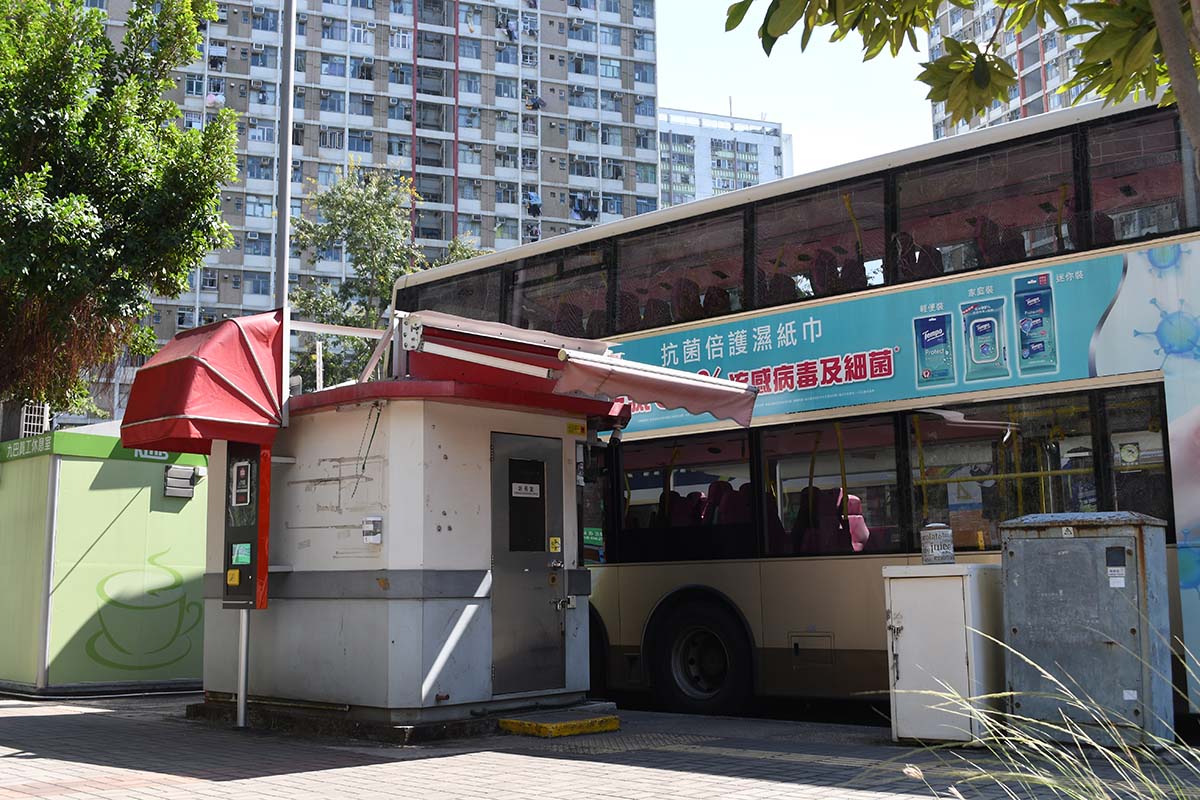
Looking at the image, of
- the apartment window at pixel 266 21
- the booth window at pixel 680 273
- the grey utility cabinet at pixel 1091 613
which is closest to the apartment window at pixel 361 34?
the apartment window at pixel 266 21

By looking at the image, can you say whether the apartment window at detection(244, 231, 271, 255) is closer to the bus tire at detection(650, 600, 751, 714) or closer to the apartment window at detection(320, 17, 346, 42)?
the apartment window at detection(320, 17, 346, 42)

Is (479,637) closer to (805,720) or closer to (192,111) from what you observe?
(805,720)

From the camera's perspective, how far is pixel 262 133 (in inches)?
2867

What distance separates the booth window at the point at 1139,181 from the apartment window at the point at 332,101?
69.5 meters

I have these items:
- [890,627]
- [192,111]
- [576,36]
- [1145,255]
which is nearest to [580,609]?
[890,627]

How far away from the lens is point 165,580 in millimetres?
13875

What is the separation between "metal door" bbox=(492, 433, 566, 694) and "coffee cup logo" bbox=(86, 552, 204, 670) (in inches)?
214

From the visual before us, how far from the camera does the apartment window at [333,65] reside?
74688 millimetres

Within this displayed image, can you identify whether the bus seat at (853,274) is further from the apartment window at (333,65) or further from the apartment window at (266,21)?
the apartment window at (266,21)

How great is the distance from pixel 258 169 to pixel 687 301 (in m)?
64.8

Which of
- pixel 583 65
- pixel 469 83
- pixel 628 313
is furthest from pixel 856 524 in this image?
pixel 583 65

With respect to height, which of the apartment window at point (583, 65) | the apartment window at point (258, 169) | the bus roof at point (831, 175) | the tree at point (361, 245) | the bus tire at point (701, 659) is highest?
the apartment window at point (583, 65)

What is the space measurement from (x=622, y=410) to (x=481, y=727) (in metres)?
3.14

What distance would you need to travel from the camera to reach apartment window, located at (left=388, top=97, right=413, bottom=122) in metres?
76.0
